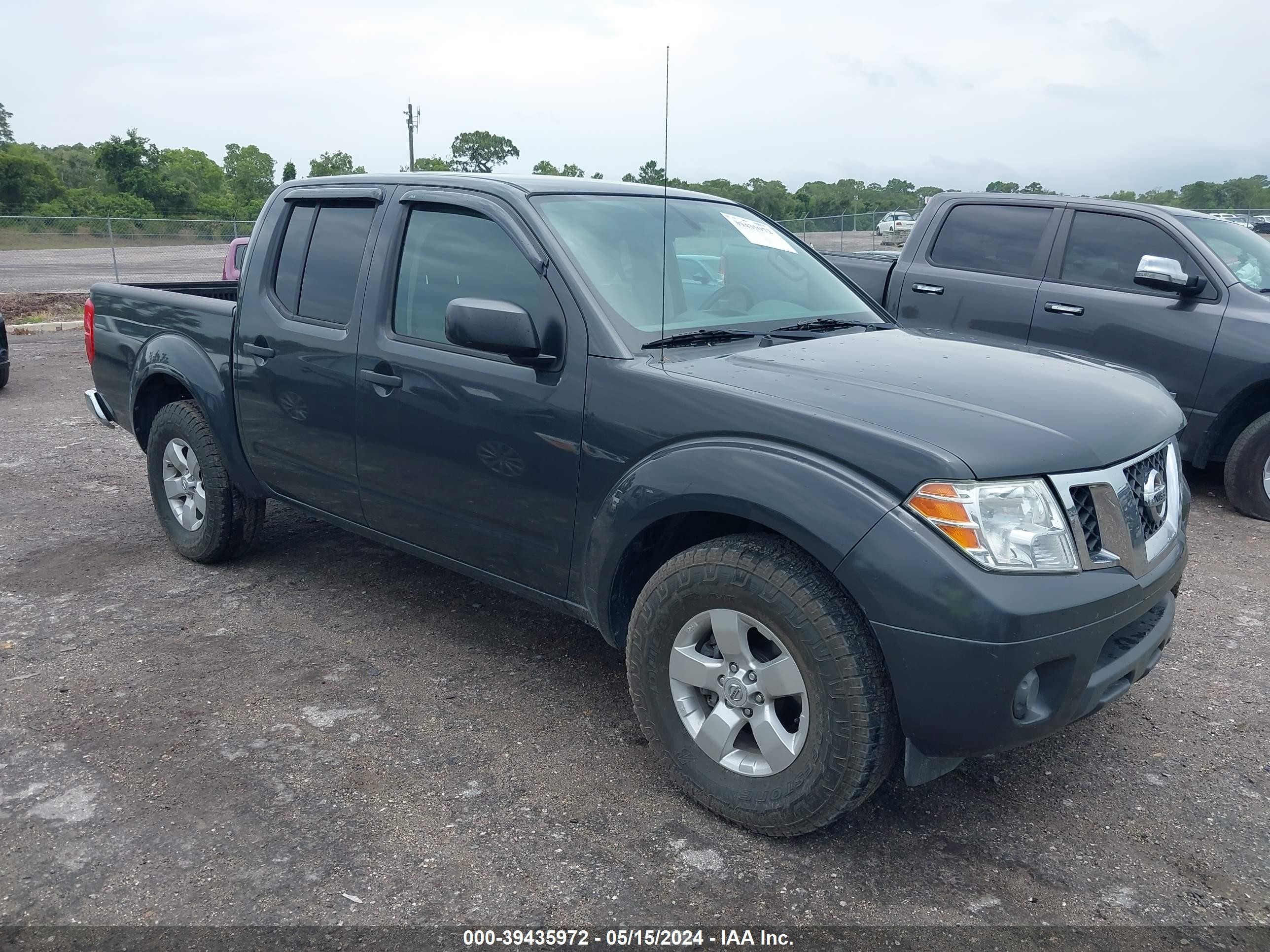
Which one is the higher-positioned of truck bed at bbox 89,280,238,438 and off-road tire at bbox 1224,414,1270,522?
truck bed at bbox 89,280,238,438

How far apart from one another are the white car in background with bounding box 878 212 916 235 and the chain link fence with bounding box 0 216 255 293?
16113 millimetres

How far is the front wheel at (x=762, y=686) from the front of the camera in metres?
2.66

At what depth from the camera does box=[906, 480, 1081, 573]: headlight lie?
99.5 inches

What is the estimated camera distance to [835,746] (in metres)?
2.69

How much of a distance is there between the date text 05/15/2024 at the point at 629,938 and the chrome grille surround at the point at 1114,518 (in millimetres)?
1249

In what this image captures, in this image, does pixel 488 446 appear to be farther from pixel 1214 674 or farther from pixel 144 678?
pixel 1214 674

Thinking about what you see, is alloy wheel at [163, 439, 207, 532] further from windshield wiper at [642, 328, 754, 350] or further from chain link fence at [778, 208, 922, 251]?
chain link fence at [778, 208, 922, 251]

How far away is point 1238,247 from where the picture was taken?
6742 mm

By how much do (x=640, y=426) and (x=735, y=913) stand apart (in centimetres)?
137

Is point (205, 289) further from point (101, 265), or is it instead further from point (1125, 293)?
point (101, 265)

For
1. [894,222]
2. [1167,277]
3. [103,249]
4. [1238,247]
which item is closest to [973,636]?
[1167,277]

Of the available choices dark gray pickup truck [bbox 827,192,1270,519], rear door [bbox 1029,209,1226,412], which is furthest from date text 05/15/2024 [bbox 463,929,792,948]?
dark gray pickup truck [bbox 827,192,1270,519]

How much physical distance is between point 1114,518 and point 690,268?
67.5 inches

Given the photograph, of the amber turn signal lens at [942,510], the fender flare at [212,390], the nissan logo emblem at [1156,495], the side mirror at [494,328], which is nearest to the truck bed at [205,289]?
the fender flare at [212,390]
